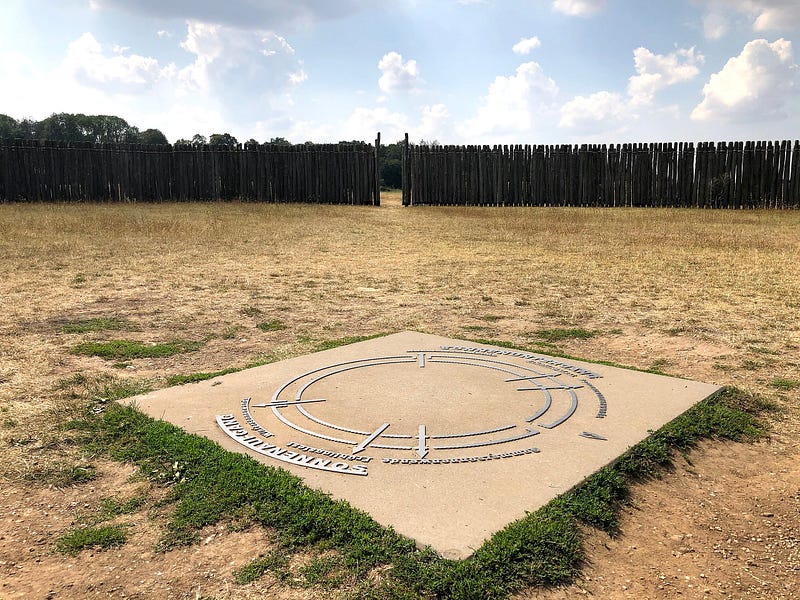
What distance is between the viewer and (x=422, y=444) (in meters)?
2.78

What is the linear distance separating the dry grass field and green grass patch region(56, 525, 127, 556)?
52 mm

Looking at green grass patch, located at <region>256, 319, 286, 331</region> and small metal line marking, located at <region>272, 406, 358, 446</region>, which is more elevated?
green grass patch, located at <region>256, 319, 286, 331</region>

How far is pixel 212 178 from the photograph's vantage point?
2003cm

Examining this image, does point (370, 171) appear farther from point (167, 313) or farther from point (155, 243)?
point (167, 313)

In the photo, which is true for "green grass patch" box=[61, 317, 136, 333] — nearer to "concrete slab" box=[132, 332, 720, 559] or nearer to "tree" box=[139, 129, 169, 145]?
"concrete slab" box=[132, 332, 720, 559]

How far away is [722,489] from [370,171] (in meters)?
17.8

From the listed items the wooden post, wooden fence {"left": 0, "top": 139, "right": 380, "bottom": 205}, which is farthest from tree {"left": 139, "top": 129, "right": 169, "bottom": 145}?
the wooden post

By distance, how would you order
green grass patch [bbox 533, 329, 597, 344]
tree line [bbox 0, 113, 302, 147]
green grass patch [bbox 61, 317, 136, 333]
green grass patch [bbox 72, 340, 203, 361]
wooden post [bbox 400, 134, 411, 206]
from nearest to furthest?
1. green grass patch [bbox 72, 340, 203, 361]
2. green grass patch [bbox 533, 329, 597, 344]
3. green grass patch [bbox 61, 317, 136, 333]
4. wooden post [bbox 400, 134, 411, 206]
5. tree line [bbox 0, 113, 302, 147]

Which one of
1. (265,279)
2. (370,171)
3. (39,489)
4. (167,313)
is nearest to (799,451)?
(39,489)

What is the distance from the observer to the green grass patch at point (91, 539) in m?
2.19

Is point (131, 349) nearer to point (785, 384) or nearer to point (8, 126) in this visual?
point (785, 384)

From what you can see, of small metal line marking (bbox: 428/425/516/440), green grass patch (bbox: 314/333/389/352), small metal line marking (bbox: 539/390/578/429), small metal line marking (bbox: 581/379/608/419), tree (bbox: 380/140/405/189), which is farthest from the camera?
tree (bbox: 380/140/405/189)

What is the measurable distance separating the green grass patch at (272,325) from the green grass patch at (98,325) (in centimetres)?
101

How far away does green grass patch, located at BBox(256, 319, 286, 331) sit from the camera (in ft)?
17.1
